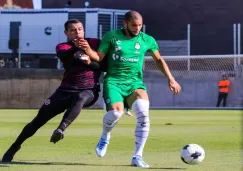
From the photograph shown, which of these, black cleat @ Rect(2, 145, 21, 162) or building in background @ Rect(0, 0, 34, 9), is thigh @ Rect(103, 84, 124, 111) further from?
building in background @ Rect(0, 0, 34, 9)

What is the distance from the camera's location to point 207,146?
1314 cm

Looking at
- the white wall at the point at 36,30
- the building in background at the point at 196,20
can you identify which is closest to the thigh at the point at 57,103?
the white wall at the point at 36,30

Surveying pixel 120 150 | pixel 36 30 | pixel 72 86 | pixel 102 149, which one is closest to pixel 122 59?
pixel 72 86

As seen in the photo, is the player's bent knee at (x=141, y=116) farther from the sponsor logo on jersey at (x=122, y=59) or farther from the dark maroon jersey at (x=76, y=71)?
the dark maroon jersey at (x=76, y=71)

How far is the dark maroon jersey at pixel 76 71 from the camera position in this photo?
10289 mm

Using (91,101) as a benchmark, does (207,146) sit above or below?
below

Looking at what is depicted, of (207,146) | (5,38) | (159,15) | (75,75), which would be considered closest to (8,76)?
(5,38)

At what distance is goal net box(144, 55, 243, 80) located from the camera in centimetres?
3628

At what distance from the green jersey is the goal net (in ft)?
85.0

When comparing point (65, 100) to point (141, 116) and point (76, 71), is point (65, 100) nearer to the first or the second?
point (76, 71)

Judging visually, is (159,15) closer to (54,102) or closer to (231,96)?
(231,96)

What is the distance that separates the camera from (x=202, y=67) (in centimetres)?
3669

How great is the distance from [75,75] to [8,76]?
26236mm

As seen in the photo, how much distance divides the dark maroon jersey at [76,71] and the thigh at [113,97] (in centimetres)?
36
